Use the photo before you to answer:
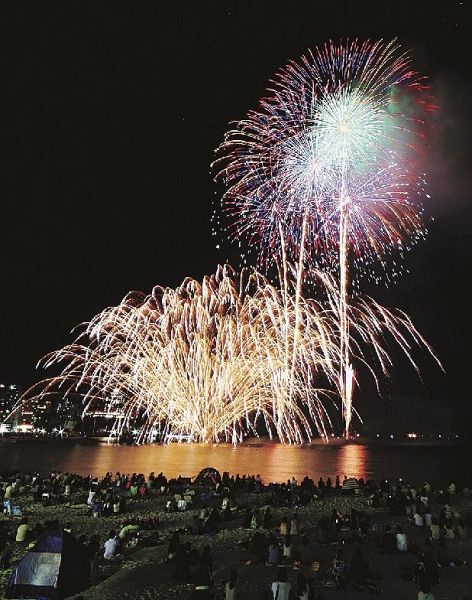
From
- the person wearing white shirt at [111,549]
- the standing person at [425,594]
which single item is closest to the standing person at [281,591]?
the standing person at [425,594]

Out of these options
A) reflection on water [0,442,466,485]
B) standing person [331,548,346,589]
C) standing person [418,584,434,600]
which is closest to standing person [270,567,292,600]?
standing person [331,548,346,589]

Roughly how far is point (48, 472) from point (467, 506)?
1039 inches

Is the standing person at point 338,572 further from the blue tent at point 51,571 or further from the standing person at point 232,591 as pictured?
the blue tent at point 51,571

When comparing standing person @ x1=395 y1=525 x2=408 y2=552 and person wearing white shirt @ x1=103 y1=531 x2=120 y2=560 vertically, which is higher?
standing person @ x1=395 y1=525 x2=408 y2=552

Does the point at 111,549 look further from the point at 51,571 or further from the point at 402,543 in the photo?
the point at 402,543

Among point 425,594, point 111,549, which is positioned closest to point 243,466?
point 111,549

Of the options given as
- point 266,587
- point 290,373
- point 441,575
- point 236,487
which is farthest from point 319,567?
point 290,373

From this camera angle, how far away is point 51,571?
45.4 feet

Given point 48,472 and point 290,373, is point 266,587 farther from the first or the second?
point 290,373

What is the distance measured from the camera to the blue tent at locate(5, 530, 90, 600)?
1359cm

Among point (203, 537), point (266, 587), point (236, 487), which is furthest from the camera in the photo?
point (236, 487)

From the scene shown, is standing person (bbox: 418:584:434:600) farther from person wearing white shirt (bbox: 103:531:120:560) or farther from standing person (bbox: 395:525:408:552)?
person wearing white shirt (bbox: 103:531:120:560)

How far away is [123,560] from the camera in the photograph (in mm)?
16375

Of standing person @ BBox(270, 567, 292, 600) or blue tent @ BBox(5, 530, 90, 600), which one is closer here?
standing person @ BBox(270, 567, 292, 600)
